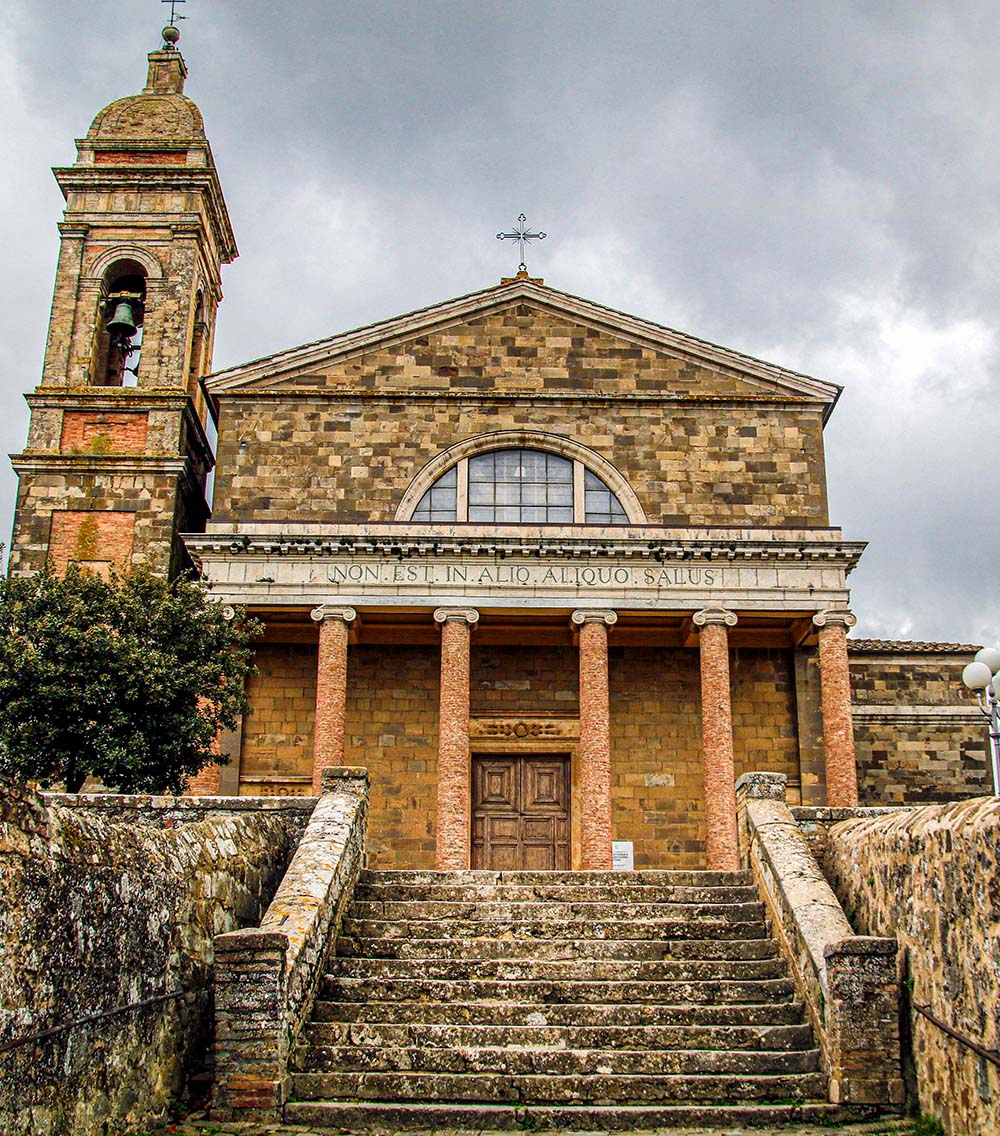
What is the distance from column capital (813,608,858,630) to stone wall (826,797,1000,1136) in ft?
36.4

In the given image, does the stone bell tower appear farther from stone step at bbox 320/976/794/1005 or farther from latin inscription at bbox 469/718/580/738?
stone step at bbox 320/976/794/1005

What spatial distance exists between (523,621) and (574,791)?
129 inches

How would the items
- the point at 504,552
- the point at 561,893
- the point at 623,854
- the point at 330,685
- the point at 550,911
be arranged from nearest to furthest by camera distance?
1. the point at 550,911
2. the point at 561,893
3. the point at 330,685
4. the point at 504,552
5. the point at 623,854

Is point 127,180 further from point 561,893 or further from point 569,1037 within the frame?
point 569,1037

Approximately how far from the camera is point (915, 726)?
2436 cm

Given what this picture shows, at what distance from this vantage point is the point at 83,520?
22906 mm

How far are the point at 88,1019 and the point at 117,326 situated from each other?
2018 cm

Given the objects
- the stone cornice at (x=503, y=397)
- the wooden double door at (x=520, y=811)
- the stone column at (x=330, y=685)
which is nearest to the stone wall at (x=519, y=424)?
the stone cornice at (x=503, y=397)

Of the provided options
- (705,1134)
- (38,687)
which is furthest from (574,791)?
(705,1134)

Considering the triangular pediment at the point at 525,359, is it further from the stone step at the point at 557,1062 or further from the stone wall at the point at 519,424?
the stone step at the point at 557,1062

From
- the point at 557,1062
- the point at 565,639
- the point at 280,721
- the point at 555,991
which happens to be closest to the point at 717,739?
the point at 565,639

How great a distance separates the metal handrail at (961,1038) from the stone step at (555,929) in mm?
2683

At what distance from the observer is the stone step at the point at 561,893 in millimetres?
11734

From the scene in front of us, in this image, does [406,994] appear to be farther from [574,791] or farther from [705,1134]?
[574,791]
